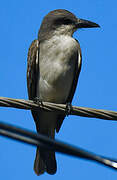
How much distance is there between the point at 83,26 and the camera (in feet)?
22.0

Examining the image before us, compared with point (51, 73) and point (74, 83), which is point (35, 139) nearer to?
point (51, 73)

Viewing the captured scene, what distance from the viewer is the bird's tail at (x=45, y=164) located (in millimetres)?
6000

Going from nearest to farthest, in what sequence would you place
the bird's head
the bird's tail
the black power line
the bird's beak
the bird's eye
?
the black power line
the bird's tail
the bird's head
the bird's eye
the bird's beak

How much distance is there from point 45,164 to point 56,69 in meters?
1.69

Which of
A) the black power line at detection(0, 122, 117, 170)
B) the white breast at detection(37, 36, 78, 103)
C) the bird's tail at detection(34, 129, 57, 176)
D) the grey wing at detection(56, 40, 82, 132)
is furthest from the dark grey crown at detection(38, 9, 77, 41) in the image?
the black power line at detection(0, 122, 117, 170)

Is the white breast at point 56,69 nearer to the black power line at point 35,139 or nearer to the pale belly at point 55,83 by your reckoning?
the pale belly at point 55,83

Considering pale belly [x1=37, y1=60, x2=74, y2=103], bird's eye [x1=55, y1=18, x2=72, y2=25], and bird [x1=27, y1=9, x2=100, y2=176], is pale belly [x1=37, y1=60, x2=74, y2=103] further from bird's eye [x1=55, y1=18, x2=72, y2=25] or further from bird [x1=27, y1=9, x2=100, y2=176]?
bird's eye [x1=55, y1=18, x2=72, y2=25]

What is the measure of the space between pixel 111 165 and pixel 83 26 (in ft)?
16.3

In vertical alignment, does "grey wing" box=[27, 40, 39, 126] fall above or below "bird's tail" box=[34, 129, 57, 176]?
above

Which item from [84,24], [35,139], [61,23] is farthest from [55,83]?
[35,139]

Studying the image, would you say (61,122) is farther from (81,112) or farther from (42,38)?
(81,112)

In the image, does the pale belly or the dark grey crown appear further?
the dark grey crown

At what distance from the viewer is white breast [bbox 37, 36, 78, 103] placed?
5.76m

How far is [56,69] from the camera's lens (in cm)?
573
